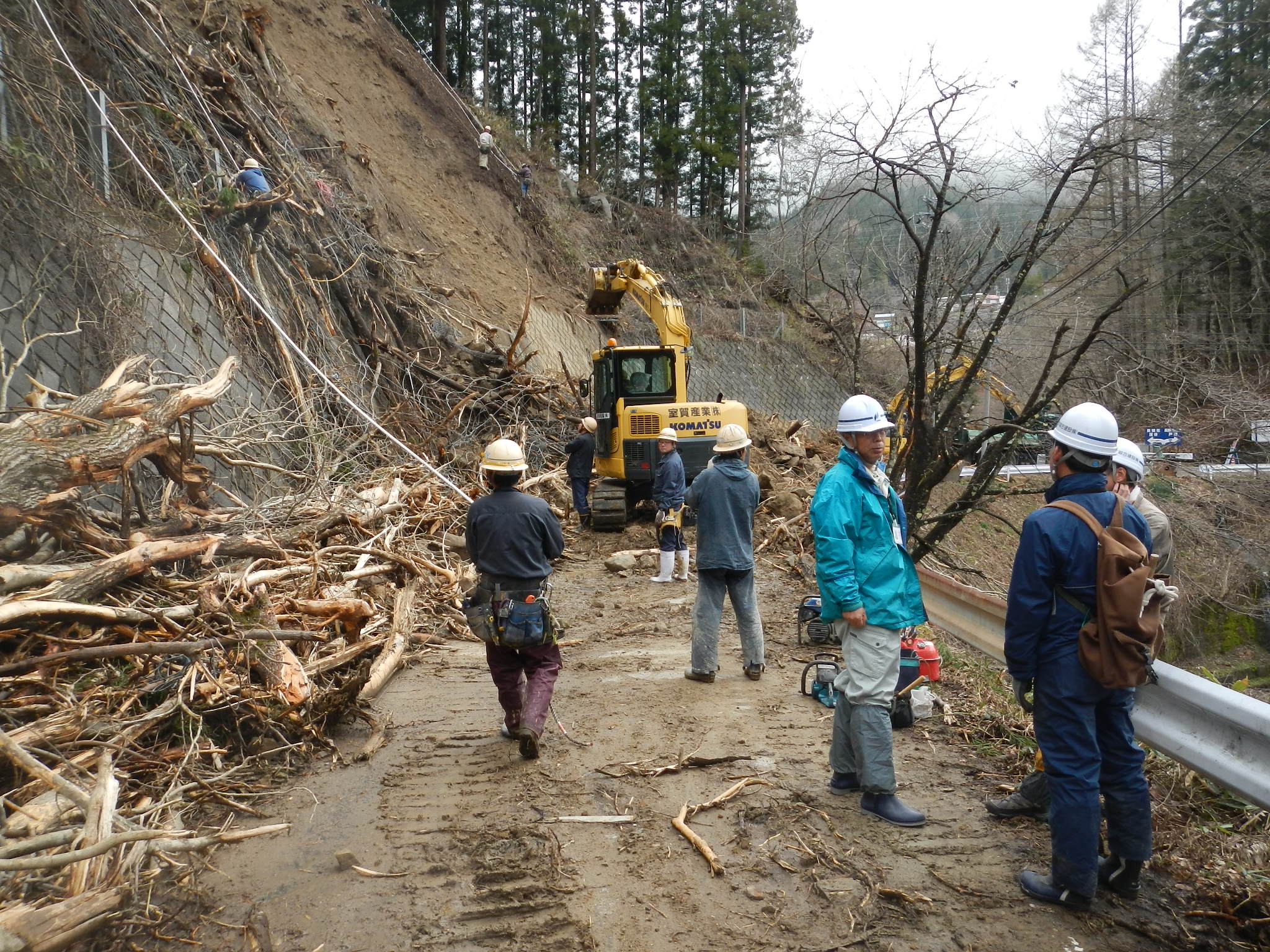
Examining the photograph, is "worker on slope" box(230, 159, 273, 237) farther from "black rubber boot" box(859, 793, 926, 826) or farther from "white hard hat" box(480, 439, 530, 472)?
"black rubber boot" box(859, 793, 926, 826)

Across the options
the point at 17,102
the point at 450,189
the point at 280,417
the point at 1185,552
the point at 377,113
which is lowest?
the point at 1185,552

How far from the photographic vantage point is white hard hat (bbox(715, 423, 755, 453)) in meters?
6.54

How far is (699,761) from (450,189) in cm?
2132

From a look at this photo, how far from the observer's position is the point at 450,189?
76.9 feet

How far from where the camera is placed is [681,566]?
1018 centimetres

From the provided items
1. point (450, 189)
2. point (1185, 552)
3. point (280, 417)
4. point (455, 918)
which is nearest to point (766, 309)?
point (450, 189)

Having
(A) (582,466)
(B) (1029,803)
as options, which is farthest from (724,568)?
(A) (582,466)

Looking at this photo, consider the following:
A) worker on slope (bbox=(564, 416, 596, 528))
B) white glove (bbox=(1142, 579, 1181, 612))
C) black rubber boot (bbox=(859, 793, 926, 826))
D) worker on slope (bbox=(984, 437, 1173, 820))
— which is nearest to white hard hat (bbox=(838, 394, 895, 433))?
worker on slope (bbox=(984, 437, 1173, 820))

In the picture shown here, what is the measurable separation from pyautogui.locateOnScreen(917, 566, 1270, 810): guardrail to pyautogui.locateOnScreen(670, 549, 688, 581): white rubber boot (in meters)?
6.31

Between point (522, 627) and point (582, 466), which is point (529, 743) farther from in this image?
point (582, 466)

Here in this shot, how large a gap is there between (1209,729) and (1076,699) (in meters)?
0.59

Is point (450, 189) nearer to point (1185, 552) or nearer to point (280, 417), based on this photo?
point (280, 417)

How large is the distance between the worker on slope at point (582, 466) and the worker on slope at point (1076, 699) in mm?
9756

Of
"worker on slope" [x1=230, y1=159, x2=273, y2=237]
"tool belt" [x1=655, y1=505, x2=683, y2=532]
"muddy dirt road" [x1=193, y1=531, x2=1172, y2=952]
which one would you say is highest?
"worker on slope" [x1=230, y1=159, x2=273, y2=237]
